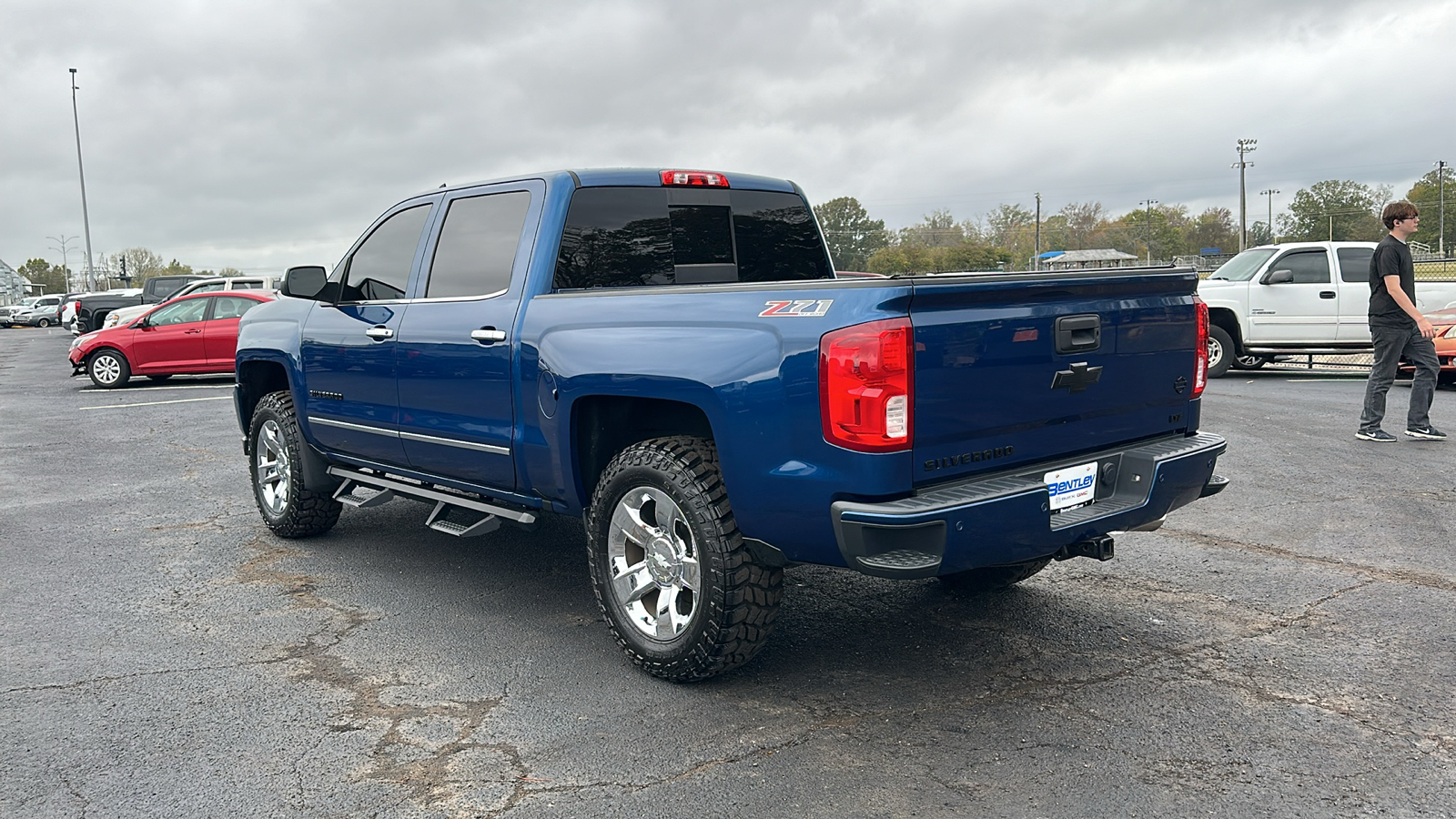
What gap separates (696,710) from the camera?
3.90 meters

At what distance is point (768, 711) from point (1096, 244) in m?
103

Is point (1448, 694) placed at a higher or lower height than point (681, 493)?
lower

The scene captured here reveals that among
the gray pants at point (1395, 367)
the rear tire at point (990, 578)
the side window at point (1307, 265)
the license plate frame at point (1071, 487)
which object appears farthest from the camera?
the side window at point (1307, 265)

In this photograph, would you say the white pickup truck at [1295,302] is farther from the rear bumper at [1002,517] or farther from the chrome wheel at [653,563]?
the chrome wheel at [653,563]

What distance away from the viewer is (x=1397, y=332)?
9.09 meters

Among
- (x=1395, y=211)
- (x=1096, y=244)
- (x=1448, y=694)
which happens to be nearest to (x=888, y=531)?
(x=1448, y=694)

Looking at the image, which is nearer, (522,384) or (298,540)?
(522,384)

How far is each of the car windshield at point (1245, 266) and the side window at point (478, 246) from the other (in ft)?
43.2

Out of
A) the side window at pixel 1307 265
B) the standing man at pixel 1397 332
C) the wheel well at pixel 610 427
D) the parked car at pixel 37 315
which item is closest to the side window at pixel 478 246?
the wheel well at pixel 610 427

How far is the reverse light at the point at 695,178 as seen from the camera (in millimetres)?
5199

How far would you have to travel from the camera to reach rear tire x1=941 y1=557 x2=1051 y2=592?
5.01 metres

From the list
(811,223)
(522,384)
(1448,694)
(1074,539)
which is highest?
(811,223)

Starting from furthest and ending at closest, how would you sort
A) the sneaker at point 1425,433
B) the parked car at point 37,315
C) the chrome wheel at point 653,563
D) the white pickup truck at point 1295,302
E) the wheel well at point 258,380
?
the parked car at point 37,315, the white pickup truck at point 1295,302, the sneaker at point 1425,433, the wheel well at point 258,380, the chrome wheel at point 653,563

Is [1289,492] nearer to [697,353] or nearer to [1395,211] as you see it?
[1395,211]
